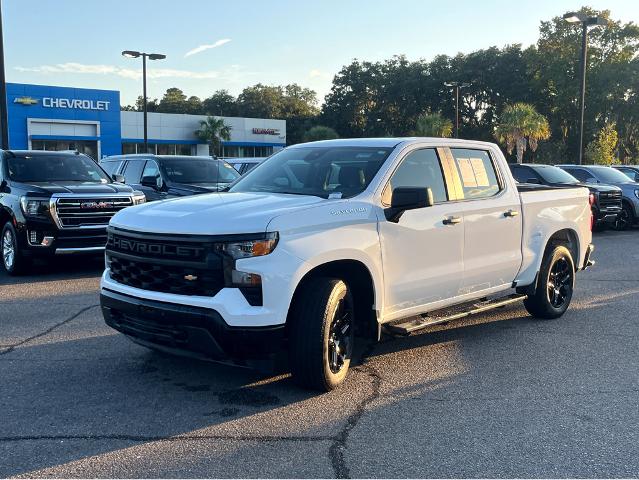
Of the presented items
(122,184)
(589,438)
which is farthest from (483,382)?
(122,184)

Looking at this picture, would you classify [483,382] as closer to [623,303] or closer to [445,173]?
[445,173]

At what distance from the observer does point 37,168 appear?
1071 cm

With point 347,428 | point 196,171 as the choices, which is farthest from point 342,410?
point 196,171

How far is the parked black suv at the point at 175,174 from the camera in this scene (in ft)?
41.8

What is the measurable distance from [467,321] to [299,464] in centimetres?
401

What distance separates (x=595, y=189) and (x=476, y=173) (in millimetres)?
11582

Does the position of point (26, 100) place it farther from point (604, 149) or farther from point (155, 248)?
point (155, 248)

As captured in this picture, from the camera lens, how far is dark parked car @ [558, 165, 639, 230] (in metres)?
17.5

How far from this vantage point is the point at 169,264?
14.8ft

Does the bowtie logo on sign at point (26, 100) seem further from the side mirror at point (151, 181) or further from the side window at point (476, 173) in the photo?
the side window at point (476, 173)

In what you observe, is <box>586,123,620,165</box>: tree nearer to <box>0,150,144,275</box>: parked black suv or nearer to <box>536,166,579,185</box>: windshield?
<box>536,166,579,185</box>: windshield

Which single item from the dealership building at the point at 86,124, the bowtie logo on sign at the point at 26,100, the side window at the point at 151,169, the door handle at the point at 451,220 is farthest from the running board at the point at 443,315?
the bowtie logo on sign at the point at 26,100

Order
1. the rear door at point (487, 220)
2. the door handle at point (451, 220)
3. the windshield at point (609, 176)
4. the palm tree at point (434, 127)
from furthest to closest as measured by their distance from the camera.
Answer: the palm tree at point (434, 127), the windshield at point (609, 176), the rear door at point (487, 220), the door handle at point (451, 220)

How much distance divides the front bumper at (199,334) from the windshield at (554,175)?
43.1ft
